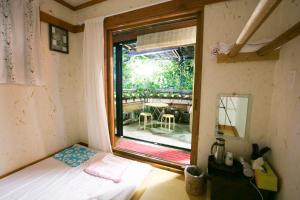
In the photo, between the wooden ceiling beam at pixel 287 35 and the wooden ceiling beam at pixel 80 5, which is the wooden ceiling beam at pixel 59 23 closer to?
the wooden ceiling beam at pixel 80 5

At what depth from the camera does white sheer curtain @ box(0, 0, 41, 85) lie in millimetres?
1511

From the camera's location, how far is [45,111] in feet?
6.54

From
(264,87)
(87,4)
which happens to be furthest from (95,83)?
(264,87)

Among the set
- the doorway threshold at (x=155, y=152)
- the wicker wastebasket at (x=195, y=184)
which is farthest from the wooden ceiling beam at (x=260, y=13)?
the doorway threshold at (x=155, y=152)

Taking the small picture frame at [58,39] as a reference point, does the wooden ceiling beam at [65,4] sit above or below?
above

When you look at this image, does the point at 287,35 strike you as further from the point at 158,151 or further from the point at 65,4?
the point at 65,4

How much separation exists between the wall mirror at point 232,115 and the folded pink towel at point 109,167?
1.21 meters

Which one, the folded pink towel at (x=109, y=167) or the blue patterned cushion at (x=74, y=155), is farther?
the blue patterned cushion at (x=74, y=155)

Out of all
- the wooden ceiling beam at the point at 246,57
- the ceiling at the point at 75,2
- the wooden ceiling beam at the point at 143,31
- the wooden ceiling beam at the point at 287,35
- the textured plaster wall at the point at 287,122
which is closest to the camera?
the wooden ceiling beam at the point at 287,35

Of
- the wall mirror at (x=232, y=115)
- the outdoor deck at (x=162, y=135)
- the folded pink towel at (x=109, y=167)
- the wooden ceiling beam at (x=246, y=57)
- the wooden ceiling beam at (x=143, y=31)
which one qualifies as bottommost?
the outdoor deck at (x=162, y=135)

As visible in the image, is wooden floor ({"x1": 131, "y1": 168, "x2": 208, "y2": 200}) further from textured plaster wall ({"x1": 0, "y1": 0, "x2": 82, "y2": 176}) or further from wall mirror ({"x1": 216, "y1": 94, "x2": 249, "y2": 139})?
textured plaster wall ({"x1": 0, "y1": 0, "x2": 82, "y2": 176})

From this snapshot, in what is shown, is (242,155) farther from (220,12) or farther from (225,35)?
(220,12)

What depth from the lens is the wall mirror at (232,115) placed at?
1452 mm

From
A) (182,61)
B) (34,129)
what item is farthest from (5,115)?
(182,61)
